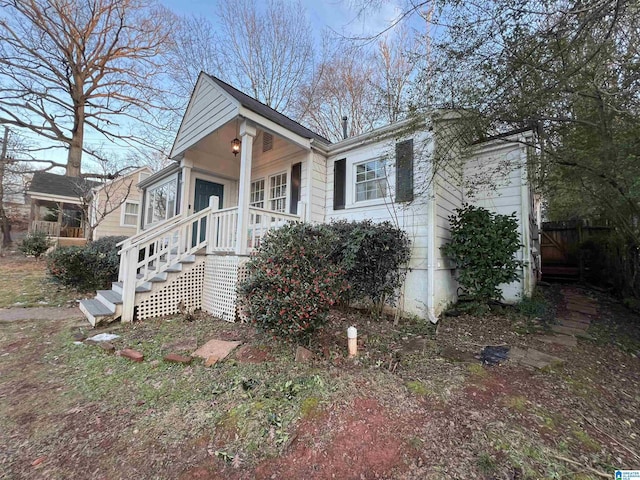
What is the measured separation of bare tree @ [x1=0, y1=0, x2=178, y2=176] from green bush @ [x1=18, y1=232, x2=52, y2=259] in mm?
4641

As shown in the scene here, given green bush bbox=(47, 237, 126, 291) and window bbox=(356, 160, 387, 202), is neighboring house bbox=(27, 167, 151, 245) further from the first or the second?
window bbox=(356, 160, 387, 202)

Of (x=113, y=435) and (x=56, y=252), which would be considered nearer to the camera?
(x=113, y=435)

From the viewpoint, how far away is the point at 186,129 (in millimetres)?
6453

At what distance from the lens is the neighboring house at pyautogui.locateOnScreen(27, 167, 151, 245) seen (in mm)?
14320

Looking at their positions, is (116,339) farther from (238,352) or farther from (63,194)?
(63,194)

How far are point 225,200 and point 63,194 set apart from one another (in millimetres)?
13568

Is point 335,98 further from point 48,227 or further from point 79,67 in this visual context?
point 48,227

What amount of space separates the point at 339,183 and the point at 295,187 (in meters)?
1.05

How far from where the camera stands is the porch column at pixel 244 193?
4633 millimetres

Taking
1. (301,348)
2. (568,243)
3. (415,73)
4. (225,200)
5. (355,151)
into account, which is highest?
(415,73)

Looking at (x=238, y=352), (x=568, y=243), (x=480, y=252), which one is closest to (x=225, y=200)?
(x=238, y=352)

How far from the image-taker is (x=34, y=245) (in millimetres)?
11250

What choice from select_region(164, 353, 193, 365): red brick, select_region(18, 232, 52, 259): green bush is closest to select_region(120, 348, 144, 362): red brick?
select_region(164, 353, 193, 365): red brick

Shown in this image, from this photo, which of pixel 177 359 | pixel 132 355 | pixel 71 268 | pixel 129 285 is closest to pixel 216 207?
pixel 129 285
